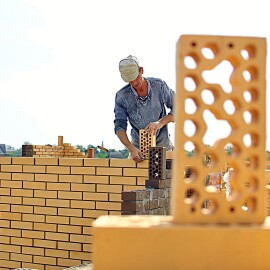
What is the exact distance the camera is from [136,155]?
4.99 metres

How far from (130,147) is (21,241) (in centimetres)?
171

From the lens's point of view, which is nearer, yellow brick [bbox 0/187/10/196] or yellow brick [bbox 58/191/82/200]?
yellow brick [bbox 58/191/82/200]

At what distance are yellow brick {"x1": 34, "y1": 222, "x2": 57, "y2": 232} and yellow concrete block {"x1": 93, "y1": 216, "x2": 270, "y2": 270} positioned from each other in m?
3.12

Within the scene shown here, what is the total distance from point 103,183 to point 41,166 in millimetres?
809

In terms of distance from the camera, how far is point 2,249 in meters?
5.62

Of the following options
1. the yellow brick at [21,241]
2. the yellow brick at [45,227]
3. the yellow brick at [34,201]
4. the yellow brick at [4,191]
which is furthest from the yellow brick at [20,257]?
the yellow brick at [4,191]

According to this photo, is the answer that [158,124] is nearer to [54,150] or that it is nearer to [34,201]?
[34,201]

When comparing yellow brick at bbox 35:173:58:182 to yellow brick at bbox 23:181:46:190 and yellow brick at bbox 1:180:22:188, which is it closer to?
yellow brick at bbox 23:181:46:190

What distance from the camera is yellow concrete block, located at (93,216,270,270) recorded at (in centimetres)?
231

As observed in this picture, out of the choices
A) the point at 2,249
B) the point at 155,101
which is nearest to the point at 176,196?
the point at 155,101

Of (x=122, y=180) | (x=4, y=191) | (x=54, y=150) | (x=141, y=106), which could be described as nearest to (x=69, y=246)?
(x=122, y=180)

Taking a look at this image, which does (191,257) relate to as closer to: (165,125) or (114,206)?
(114,206)

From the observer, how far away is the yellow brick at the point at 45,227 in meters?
5.34

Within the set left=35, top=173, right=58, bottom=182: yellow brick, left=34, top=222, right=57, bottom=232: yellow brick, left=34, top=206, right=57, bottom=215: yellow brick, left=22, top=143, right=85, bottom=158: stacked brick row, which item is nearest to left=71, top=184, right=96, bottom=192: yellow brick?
left=35, top=173, right=58, bottom=182: yellow brick
